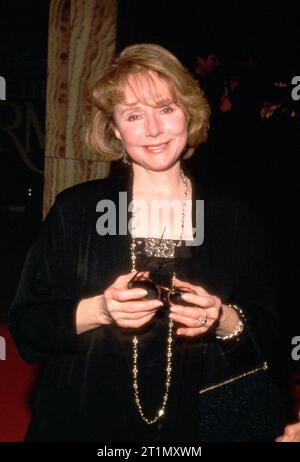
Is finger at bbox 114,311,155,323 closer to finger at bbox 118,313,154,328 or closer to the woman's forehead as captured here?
finger at bbox 118,313,154,328

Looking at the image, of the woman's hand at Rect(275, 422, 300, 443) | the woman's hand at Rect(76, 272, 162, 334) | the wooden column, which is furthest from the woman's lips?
the wooden column

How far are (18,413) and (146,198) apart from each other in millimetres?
2300

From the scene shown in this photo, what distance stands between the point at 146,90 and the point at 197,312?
79cm

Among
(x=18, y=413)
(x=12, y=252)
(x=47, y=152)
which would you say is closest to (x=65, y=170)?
(x=47, y=152)

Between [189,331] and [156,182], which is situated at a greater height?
[156,182]

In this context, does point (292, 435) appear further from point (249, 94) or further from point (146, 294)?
point (249, 94)

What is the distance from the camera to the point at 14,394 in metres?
4.19

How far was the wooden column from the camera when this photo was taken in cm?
373

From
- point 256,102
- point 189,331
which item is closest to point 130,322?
point 189,331

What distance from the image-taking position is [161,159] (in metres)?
2.10

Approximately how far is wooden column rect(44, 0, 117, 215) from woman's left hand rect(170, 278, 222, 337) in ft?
7.01

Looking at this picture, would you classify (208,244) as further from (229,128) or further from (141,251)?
(229,128)

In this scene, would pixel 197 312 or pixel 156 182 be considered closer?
pixel 197 312

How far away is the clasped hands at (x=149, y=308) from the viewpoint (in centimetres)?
175
